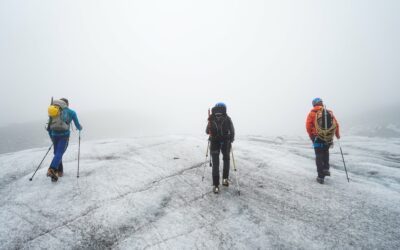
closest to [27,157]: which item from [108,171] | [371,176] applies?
[108,171]

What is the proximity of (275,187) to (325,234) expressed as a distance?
3.10 metres

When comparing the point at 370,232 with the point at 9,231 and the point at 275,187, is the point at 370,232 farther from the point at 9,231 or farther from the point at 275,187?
the point at 9,231

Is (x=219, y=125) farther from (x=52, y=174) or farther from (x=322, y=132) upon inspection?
(x=52, y=174)

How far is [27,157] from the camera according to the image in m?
13.4

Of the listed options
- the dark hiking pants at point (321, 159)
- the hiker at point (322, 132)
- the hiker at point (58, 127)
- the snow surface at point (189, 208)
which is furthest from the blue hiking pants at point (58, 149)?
the dark hiking pants at point (321, 159)

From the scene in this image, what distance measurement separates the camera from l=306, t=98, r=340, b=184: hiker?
10.0 meters

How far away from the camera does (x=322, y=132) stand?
33.1 ft

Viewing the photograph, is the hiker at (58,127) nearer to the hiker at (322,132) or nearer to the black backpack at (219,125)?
the black backpack at (219,125)

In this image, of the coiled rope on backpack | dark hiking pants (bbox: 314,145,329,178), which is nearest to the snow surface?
dark hiking pants (bbox: 314,145,329,178)

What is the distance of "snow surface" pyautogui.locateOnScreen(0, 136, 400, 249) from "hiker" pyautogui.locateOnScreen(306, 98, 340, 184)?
2.52 ft

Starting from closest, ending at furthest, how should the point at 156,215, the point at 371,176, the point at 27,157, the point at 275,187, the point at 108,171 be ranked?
the point at 156,215 < the point at 275,187 < the point at 108,171 < the point at 371,176 < the point at 27,157

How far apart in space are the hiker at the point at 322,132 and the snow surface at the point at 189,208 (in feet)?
2.52

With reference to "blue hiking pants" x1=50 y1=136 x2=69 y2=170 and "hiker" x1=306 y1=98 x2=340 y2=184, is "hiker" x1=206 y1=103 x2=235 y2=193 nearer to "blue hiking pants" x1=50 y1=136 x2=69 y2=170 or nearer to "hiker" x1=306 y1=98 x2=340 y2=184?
"hiker" x1=306 y1=98 x2=340 y2=184

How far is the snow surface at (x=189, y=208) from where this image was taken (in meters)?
6.22
